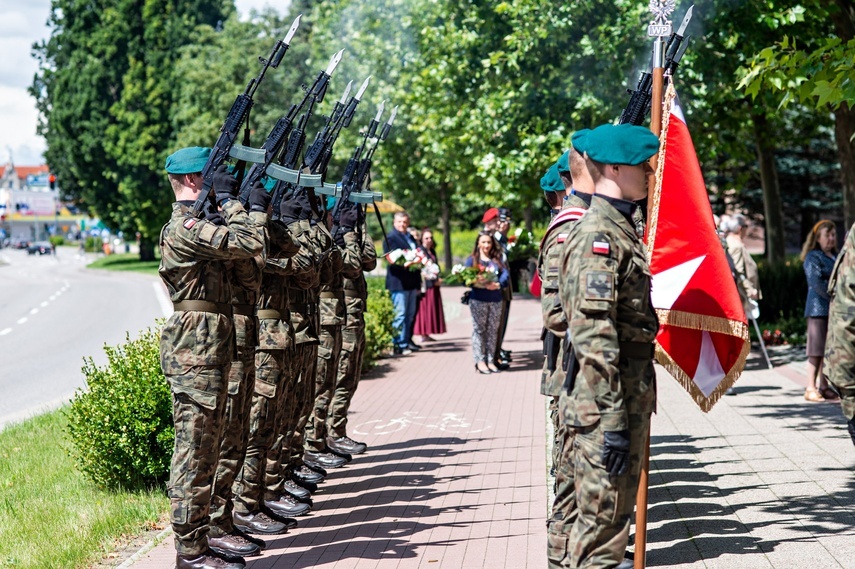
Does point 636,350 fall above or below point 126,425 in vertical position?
above

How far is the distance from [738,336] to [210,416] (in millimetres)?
3005

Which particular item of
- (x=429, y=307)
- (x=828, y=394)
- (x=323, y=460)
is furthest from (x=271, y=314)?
(x=429, y=307)

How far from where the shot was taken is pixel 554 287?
5.17 meters

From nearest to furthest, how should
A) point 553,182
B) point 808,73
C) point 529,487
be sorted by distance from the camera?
point 553,182 → point 529,487 → point 808,73

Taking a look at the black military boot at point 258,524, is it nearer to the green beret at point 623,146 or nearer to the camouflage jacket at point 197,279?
the camouflage jacket at point 197,279

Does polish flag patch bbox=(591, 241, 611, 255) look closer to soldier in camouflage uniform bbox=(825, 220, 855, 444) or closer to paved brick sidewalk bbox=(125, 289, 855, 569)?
soldier in camouflage uniform bbox=(825, 220, 855, 444)

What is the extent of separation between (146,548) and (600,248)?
3.69m

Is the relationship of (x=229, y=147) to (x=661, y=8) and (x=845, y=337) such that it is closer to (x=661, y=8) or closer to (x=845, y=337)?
(x=661, y=8)

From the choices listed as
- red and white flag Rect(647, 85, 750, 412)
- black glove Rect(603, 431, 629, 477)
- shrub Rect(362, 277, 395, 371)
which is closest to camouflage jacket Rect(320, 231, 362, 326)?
red and white flag Rect(647, 85, 750, 412)

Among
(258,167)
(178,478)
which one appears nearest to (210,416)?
(178,478)

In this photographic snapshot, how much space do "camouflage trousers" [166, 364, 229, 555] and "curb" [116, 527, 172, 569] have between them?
0.56 meters

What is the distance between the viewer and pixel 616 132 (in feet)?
14.5

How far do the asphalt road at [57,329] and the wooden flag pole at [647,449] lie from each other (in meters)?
5.78

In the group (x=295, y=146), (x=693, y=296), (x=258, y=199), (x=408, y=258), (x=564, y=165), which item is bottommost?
(x=693, y=296)
